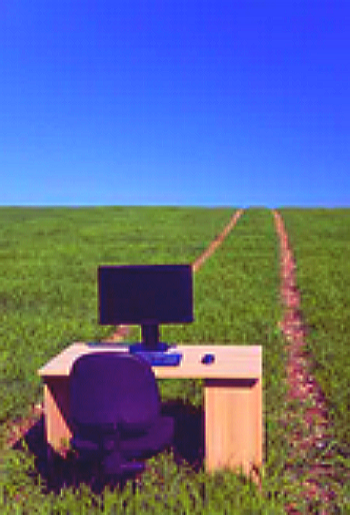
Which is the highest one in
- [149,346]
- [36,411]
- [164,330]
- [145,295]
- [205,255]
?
[205,255]

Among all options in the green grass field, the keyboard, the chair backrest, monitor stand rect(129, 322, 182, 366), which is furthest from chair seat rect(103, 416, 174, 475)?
monitor stand rect(129, 322, 182, 366)

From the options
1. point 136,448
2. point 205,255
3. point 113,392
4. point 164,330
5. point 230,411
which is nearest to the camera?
point 113,392

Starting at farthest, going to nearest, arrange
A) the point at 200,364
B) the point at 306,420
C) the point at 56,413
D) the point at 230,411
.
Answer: the point at 306,420
the point at 56,413
the point at 200,364
the point at 230,411

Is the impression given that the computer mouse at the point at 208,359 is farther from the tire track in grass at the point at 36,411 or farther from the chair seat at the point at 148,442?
the tire track in grass at the point at 36,411

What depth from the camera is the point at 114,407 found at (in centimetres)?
473

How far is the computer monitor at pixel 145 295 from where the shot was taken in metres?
6.21

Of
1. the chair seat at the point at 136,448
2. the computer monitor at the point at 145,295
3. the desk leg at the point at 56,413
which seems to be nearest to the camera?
the chair seat at the point at 136,448

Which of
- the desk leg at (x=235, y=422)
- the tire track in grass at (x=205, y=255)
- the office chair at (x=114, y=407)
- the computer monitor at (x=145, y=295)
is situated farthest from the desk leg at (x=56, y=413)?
the tire track in grass at (x=205, y=255)

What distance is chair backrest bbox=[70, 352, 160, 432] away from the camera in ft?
15.2

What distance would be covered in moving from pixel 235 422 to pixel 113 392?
1.38 meters

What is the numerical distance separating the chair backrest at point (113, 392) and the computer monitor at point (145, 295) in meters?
1.53

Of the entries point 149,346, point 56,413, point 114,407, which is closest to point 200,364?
point 149,346

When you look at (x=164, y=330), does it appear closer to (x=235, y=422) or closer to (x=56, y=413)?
(x=56, y=413)

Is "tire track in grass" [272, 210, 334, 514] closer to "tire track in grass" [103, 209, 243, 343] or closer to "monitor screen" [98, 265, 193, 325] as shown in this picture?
"monitor screen" [98, 265, 193, 325]
